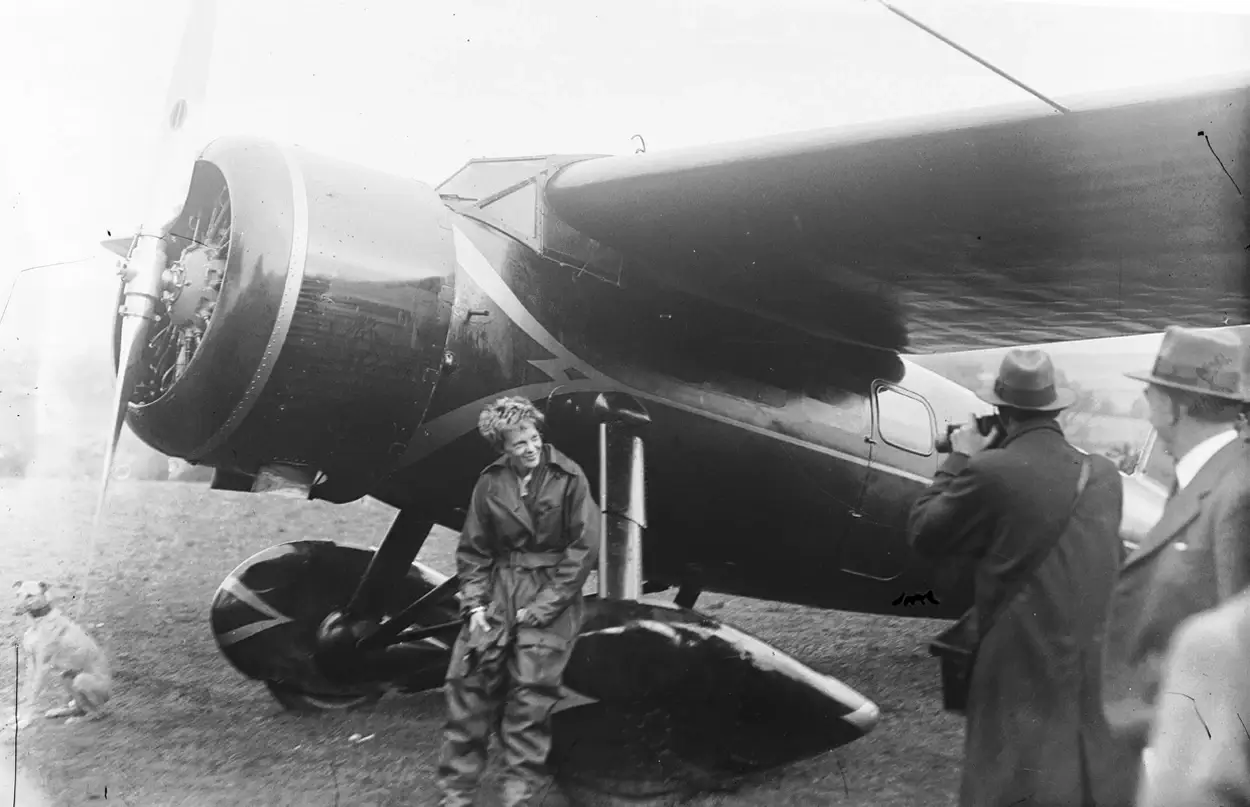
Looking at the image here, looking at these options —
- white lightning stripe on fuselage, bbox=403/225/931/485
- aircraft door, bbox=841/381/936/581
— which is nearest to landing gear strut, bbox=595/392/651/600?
white lightning stripe on fuselage, bbox=403/225/931/485

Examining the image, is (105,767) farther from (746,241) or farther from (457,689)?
(746,241)

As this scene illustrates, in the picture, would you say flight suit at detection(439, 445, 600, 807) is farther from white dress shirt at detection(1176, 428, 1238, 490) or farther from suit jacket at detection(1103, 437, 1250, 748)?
white dress shirt at detection(1176, 428, 1238, 490)

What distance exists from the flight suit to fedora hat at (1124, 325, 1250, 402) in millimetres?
2172

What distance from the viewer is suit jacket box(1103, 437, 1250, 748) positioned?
9.42 feet

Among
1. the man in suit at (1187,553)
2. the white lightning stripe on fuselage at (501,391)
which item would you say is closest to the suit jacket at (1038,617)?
the man in suit at (1187,553)

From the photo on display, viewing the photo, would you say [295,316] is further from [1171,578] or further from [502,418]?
[1171,578]

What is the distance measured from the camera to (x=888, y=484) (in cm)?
446

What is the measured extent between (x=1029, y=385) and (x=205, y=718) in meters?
3.85

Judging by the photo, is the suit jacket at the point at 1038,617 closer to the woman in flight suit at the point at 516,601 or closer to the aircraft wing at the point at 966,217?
the aircraft wing at the point at 966,217

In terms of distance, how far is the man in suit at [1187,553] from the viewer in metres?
2.88

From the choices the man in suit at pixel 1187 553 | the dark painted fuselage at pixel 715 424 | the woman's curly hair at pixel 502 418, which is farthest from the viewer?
the dark painted fuselage at pixel 715 424

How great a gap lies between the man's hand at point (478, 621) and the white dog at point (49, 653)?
1.83 meters

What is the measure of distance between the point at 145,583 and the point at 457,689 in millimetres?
2102

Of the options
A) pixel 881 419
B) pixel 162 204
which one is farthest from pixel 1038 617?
pixel 162 204
